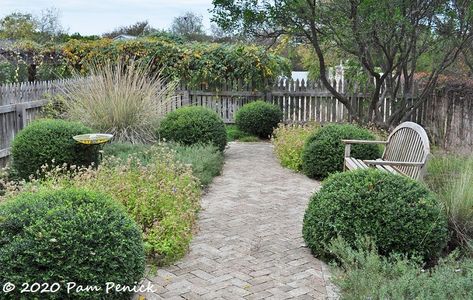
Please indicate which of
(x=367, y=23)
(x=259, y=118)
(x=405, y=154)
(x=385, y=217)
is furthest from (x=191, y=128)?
(x=385, y=217)

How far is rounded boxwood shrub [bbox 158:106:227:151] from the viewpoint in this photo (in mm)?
8297

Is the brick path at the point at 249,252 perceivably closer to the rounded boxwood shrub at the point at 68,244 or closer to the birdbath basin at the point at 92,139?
the rounded boxwood shrub at the point at 68,244

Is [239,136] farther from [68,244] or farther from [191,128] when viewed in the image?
[68,244]

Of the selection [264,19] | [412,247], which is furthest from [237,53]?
[412,247]

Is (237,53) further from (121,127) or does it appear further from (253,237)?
(253,237)

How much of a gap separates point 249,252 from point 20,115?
539 cm

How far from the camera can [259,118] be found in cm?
1112

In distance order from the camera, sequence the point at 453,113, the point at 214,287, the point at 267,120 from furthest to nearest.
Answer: the point at 267,120, the point at 453,113, the point at 214,287

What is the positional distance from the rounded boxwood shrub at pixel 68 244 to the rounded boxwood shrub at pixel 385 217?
1587 mm

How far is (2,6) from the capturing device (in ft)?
72.9

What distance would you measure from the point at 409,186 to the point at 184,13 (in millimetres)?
22676

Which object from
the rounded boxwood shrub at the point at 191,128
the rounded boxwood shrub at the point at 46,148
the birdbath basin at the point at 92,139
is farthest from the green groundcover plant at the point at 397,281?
the rounded boxwood shrub at the point at 191,128

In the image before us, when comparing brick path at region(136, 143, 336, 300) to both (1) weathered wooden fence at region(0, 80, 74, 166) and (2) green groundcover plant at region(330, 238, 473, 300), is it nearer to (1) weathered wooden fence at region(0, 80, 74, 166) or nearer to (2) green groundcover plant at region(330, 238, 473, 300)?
(2) green groundcover plant at region(330, 238, 473, 300)

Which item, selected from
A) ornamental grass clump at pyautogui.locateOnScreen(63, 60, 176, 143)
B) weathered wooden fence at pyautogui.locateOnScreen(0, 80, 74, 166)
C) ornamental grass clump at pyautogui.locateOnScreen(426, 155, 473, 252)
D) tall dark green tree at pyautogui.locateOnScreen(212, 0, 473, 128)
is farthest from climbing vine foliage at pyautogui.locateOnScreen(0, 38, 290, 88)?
ornamental grass clump at pyautogui.locateOnScreen(426, 155, 473, 252)
